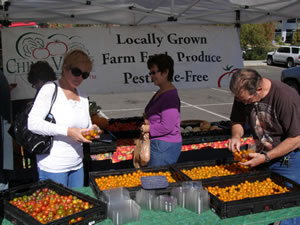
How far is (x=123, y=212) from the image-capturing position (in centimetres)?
213

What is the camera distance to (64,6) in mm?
4426

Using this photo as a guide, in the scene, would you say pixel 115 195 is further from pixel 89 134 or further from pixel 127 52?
pixel 127 52

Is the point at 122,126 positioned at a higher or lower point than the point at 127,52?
lower

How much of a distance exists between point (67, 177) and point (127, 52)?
9.80ft

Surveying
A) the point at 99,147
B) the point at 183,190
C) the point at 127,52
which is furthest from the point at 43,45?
the point at 183,190

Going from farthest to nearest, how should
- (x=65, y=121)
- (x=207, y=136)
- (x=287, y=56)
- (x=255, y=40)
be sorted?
(x=255, y=40) < (x=287, y=56) < (x=207, y=136) < (x=65, y=121)

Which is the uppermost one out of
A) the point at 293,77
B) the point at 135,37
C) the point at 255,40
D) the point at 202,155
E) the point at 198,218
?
the point at 255,40

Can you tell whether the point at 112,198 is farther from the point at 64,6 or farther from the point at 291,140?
the point at 64,6

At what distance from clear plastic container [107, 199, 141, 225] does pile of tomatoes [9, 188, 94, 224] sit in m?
0.15

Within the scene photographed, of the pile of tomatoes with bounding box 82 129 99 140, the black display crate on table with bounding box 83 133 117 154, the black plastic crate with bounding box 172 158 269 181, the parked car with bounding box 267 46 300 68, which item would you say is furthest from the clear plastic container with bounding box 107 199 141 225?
the parked car with bounding box 267 46 300 68

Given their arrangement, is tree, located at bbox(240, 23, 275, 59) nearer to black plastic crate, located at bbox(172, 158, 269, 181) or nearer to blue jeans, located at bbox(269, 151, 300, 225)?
black plastic crate, located at bbox(172, 158, 269, 181)

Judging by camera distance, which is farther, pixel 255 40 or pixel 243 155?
pixel 255 40

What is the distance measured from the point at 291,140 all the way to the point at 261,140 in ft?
0.94

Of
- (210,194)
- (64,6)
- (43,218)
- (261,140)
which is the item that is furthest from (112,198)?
(64,6)
